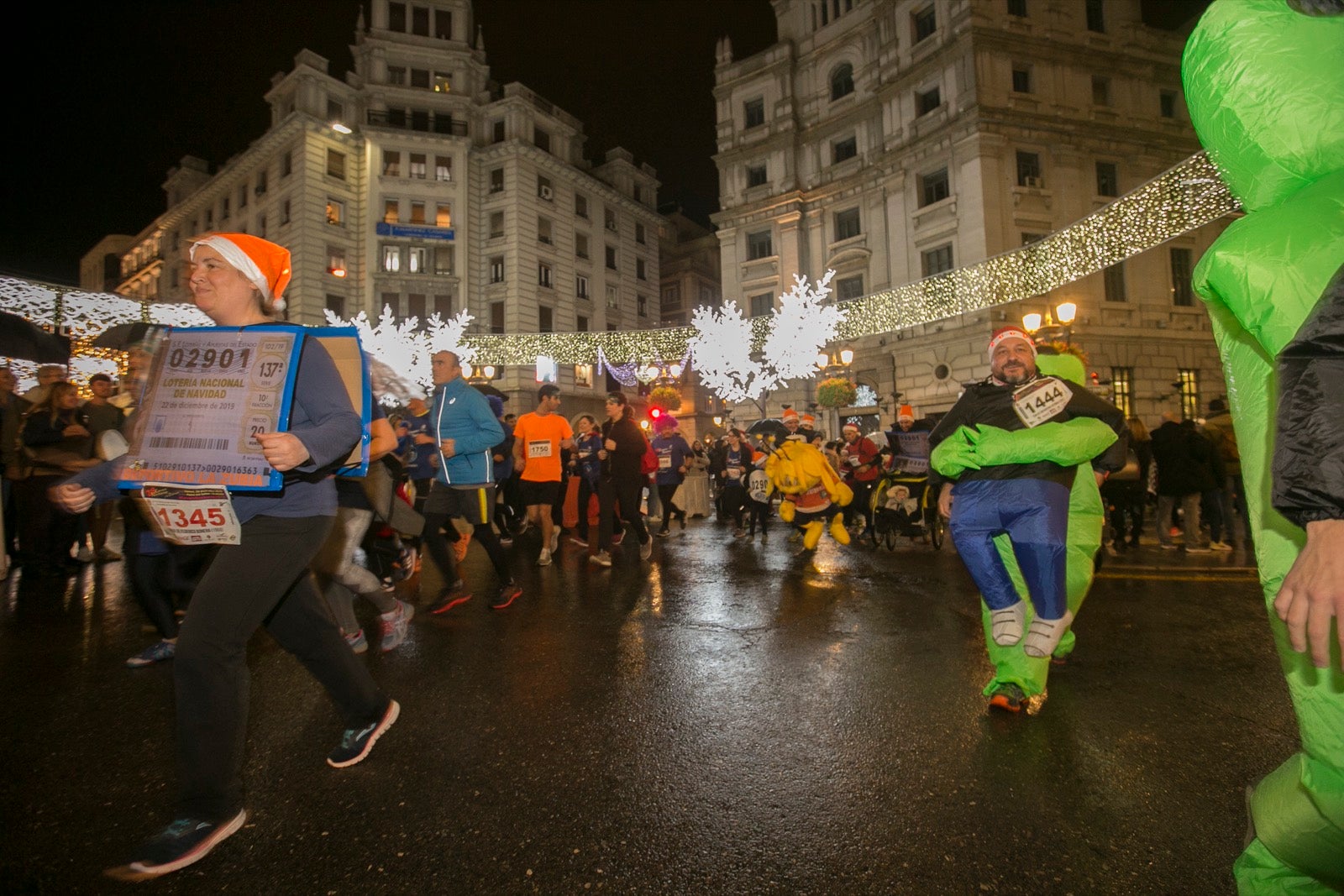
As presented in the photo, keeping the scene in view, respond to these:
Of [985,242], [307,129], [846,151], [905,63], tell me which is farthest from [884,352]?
[307,129]

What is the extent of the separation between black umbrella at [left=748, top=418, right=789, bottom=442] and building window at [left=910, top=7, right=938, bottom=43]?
26.8m

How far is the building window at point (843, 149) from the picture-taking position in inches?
1226

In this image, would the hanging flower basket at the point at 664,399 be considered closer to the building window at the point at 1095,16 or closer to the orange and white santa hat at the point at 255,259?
the orange and white santa hat at the point at 255,259

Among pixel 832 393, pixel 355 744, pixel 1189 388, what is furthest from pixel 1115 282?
pixel 355 744

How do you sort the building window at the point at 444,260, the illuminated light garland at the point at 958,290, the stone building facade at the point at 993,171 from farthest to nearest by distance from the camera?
1. the building window at the point at 444,260
2. the stone building facade at the point at 993,171
3. the illuminated light garland at the point at 958,290

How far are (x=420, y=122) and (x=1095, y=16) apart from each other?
34457 mm

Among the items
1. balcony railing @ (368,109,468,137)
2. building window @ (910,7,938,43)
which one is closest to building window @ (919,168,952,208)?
building window @ (910,7,938,43)

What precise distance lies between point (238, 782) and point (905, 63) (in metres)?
33.7

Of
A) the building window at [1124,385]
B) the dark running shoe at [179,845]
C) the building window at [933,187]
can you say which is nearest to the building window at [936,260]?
the building window at [933,187]

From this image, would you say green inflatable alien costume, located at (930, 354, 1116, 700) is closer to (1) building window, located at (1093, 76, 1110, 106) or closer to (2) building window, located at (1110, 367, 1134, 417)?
(2) building window, located at (1110, 367, 1134, 417)

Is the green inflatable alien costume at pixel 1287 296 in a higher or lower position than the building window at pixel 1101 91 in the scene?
lower

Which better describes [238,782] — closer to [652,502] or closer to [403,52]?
[652,502]

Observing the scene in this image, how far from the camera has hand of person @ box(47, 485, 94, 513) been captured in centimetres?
224

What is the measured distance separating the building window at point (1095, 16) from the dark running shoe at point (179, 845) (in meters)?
36.6
